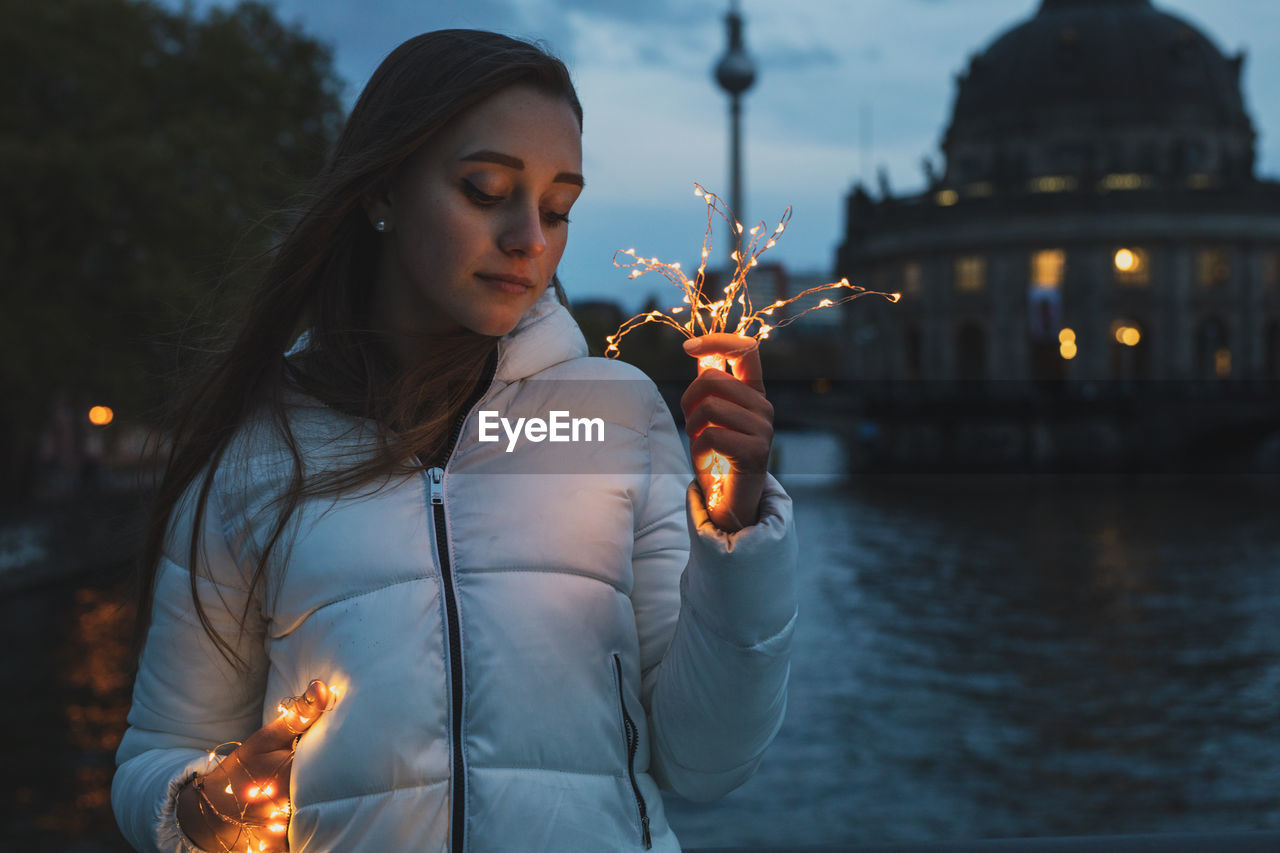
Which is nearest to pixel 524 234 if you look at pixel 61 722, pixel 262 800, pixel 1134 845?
pixel 262 800

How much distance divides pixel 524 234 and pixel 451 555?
0.45 meters

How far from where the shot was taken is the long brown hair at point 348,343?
179cm

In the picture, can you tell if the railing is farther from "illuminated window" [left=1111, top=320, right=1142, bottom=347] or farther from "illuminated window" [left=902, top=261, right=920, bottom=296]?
"illuminated window" [left=902, top=261, right=920, bottom=296]

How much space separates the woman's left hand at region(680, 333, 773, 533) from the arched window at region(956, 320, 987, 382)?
61452 millimetres

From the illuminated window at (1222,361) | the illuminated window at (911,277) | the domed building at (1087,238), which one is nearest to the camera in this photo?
the domed building at (1087,238)

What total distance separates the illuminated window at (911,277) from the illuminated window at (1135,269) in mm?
9092

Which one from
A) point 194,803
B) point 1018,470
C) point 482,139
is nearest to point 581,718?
point 194,803

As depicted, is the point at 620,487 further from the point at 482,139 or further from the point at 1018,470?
the point at 1018,470

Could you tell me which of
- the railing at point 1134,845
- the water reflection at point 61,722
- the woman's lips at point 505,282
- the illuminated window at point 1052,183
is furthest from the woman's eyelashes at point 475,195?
the illuminated window at point 1052,183

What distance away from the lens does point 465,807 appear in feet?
5.51

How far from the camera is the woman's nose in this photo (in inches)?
69.8

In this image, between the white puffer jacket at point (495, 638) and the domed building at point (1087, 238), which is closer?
the white puffer jacket at point (495, 638)

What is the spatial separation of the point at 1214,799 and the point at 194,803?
1095 centimetres

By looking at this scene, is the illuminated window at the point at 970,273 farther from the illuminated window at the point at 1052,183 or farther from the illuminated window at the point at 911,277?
the illuminated window at the point at 1052,183
